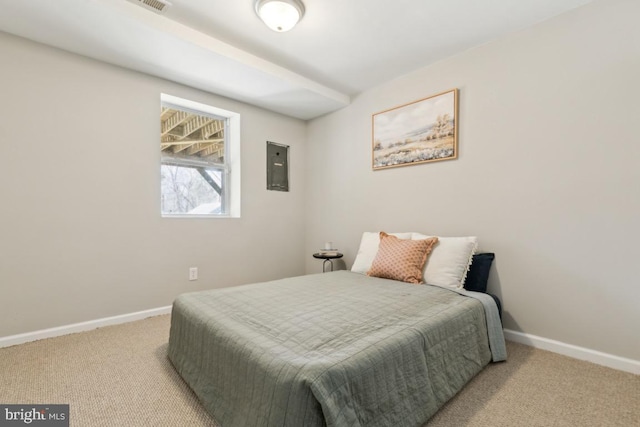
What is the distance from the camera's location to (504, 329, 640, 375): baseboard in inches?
70.2

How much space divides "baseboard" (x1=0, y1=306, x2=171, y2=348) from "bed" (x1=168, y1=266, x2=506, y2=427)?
1034 mm

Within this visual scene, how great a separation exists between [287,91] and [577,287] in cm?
287

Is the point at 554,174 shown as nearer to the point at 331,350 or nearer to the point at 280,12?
the point at 331,350

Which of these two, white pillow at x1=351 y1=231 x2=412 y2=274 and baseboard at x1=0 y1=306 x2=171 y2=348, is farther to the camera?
white pillow at x1=351 y1=231 x2=412 y2=274

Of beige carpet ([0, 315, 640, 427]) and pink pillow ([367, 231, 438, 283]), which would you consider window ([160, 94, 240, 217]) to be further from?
pink pillow ([367, 231, 438, 283])

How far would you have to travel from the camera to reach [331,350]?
1.15m

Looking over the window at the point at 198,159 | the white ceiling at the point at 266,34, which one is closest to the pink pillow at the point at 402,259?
the white ceiling at the point at 266,34

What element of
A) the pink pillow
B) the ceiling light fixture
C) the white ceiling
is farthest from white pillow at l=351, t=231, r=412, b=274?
the ceiling light fixture

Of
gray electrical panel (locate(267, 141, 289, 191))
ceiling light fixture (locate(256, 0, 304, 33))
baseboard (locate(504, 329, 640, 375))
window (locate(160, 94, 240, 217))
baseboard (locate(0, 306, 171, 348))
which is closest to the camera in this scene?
baseboard (locate(504, 329, 640, 375))

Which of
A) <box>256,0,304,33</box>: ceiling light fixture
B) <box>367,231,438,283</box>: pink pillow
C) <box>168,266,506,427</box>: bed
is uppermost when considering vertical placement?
<box>256,0,304,33</box>: ceiling light fixture

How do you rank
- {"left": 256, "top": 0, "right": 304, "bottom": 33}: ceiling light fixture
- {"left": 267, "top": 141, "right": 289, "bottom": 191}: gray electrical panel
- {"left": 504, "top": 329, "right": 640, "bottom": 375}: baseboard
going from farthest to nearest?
{"left": 267, "top": 141, "right": 289, "bottom": 191}: gray electrical panel < {"left": 256, "top": 0, "right": 304, "bottom": 33}: ceiling light fixture < {"left": 504, "top": 329, "right": 640, "bottom": 375}: baseboard

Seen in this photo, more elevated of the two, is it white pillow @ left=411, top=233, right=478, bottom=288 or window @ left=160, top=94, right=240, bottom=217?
window @ left=160, top=94, right=240, bottom=217

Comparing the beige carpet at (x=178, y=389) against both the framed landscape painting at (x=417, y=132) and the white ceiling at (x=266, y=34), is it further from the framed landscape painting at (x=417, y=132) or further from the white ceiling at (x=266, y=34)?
the white ceiling at (x=266, y=34)

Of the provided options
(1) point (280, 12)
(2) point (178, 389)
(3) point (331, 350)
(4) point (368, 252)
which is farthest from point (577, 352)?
(1) point (280, 12)
